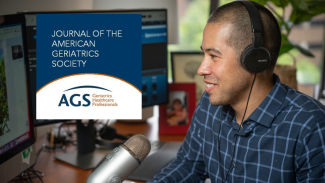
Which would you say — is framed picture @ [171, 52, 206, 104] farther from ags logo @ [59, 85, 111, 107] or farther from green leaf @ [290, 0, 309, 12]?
ags logo @ [59, 85, 111, 107]

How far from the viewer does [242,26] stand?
93 cm

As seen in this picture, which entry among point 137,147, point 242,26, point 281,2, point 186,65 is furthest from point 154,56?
point 137,147

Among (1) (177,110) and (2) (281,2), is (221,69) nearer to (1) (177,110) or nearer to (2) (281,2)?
(1) (177,110)

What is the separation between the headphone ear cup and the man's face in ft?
0.13

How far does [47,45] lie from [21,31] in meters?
0.18

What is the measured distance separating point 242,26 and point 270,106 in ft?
0.84

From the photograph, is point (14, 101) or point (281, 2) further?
point (281, 2)

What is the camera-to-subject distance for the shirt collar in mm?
960

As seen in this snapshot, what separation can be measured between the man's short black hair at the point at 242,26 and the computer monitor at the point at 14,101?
59 centimetres

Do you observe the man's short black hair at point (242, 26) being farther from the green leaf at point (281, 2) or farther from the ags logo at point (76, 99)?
the green leaf at point (281, 2)

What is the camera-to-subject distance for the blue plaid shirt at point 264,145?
875 millimetres

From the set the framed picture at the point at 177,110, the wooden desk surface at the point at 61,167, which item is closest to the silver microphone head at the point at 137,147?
the wooden desk surface at the point at 61,167

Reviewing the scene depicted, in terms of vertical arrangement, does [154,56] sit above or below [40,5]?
below

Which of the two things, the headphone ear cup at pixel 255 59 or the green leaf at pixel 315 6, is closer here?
the headphone ear cup at pixel 255 59
